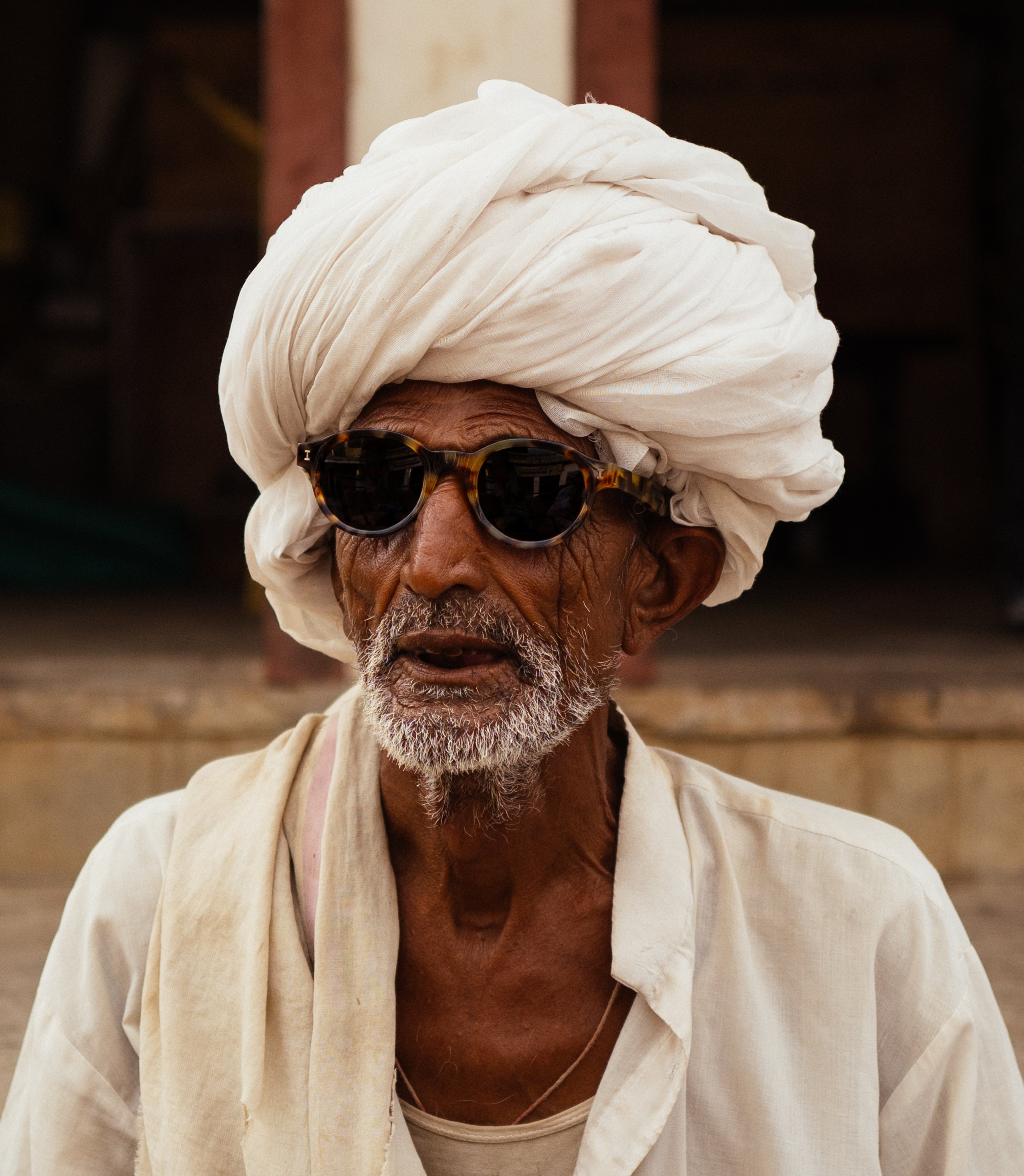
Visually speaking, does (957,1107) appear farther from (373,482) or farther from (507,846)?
(373,482)

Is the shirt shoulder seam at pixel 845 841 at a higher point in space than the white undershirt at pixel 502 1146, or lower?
higher

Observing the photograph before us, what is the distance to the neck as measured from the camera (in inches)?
71.3

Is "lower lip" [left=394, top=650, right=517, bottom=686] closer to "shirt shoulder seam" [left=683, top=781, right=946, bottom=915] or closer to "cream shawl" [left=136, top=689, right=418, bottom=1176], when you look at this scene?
"cream shawl" [left=136, top=689, right=418, bottom=1176]

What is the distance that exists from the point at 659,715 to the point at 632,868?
2.34m

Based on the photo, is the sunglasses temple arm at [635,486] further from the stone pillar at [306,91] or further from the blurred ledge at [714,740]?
the stone pillar at [306,91]

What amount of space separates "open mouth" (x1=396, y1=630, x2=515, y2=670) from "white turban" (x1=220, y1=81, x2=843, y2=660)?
31 cm

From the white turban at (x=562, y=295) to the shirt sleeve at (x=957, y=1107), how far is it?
29.4 inches

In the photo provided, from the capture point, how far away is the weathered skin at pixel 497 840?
1.72 m

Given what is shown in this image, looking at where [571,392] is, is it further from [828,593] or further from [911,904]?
[828,593]

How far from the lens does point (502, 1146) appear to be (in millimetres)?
1693

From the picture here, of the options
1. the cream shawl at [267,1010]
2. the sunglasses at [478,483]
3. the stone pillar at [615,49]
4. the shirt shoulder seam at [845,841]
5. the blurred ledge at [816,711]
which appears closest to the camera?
the cream shawl at [267,1010]

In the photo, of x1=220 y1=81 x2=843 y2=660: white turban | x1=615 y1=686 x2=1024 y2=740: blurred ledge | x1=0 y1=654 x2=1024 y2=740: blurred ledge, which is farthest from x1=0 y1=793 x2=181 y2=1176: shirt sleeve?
x1=615 y1=686 x2=1024 y2=740: blurred ledge

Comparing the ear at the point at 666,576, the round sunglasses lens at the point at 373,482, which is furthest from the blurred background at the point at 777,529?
the round sunglasses lens at the point at 373,482

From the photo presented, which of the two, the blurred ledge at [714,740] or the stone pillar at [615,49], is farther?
the blurred ledge at [714,740]
